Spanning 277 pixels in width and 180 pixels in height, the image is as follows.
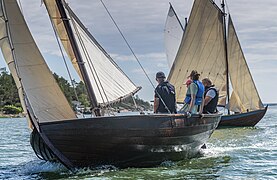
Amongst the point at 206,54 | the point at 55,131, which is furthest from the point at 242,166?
the point at 206,54

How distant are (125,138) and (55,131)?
160cm

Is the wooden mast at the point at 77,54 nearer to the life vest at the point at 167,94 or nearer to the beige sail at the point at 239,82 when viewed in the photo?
the life vest at the point at 167,94

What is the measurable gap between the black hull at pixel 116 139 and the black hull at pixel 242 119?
24.3 meters

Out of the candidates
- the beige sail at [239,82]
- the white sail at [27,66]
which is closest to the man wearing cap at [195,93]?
the white sail at [27,66]

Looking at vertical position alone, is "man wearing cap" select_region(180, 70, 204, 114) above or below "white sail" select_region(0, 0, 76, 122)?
below

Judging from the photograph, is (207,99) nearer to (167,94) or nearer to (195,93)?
(195,93)

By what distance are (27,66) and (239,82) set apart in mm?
29704

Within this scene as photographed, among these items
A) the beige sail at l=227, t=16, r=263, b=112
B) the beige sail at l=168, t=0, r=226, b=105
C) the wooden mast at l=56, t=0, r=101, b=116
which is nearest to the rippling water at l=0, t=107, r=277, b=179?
the wooden mast at l=56, t=0, r=101, b=116

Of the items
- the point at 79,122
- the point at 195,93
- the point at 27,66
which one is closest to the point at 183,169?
the point at 195,93

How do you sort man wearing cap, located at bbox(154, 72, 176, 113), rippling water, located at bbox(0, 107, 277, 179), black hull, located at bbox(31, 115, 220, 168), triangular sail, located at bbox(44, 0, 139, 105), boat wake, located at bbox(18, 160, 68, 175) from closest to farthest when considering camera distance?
black hull, located at bbox(31, 115, 220, 168), rippling water, located at bbox(0, 107, 277, 179), boat wake, located at bbox(18, 160, 68, 175), man wearing cap, located at bbox(154, 72, 176, 113), triangular sail, located at bbox(44, 0, 139, 105)

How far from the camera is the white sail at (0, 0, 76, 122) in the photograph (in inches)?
530

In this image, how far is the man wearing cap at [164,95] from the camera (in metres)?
14.6

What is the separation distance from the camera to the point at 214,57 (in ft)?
129

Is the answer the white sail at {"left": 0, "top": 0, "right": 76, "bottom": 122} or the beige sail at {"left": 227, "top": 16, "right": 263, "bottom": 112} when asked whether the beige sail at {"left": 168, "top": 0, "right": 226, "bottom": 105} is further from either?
the white sail at {"left": 0, "top": 0, "right": 76, "bottom": 122}
